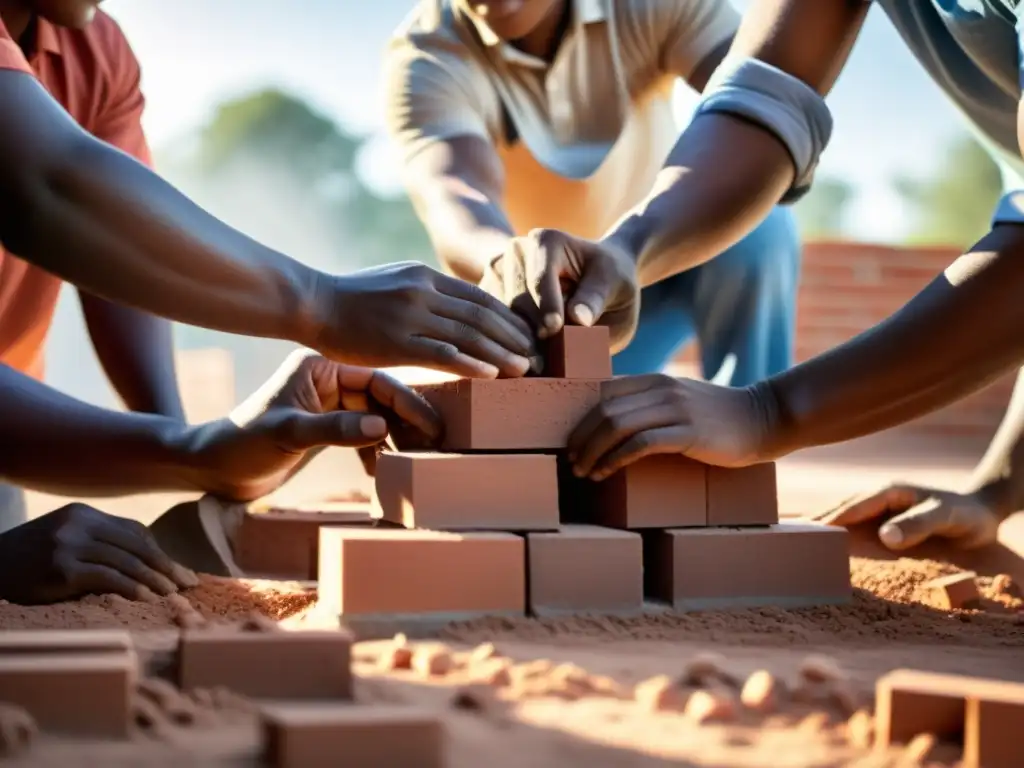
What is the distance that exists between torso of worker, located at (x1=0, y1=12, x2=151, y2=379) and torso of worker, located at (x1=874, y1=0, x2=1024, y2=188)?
7.01ft

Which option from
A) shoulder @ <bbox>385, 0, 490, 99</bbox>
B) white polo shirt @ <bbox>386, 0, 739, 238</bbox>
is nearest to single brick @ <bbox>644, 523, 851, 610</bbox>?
white polo shirt @ <bbox>386, 0, 739, 238</bbox>

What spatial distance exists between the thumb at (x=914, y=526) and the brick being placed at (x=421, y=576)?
1.21 m

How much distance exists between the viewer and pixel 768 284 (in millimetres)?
3838

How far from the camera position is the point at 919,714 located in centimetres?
137

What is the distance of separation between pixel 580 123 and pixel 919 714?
2.93m

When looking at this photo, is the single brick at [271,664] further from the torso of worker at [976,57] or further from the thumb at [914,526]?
the torso of worker at [976,57]

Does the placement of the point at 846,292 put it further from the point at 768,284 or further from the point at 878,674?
the point at 878,674

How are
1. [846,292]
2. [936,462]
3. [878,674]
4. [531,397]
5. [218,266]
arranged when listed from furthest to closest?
[846,292] → [936,462] → [531,397] → [218,266] → [878,674]

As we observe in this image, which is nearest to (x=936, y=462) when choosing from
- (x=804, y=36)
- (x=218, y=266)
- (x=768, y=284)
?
(x=768, y=284)

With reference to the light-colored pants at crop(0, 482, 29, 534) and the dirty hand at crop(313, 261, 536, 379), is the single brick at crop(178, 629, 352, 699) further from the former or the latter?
the light-colored pants at crop(0, 482, 29, 534)

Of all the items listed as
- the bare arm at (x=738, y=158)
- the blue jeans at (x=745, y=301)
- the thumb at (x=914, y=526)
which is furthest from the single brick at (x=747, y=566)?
the blue jeans at (x=745, y=301)

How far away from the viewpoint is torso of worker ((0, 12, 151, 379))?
3.25 meters

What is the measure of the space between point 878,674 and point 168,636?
1119 mm

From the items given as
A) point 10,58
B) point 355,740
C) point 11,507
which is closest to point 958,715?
point 355,740
